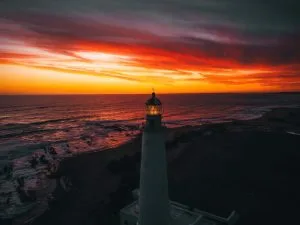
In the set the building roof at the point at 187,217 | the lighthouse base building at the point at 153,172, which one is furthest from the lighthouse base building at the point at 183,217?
the lighthouse base building at the point at 153,172

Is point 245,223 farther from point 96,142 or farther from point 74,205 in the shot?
point 96,142

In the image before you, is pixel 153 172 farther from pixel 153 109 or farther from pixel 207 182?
pixel 207 182

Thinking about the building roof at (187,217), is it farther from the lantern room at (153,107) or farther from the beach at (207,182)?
the lantern room at (153,107)

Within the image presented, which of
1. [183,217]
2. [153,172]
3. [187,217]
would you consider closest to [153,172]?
[153,172]

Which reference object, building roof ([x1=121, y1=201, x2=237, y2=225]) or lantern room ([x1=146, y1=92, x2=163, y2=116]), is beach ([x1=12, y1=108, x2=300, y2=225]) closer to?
building roof ([x1=121, y1=201, x2=237, y2=225])

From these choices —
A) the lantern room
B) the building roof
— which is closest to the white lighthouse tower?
the lantern room
